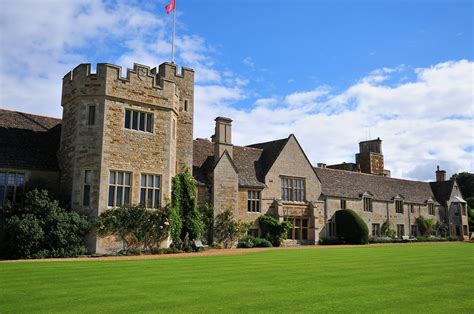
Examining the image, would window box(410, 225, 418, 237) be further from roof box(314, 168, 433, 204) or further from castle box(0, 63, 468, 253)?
castle box(0, 63, 468, 253)

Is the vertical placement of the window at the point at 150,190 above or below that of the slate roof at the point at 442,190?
below

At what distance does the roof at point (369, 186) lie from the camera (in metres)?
40.0

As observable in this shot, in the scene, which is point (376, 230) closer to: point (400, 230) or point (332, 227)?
point (400, 230)

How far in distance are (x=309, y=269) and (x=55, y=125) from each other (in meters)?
19.5

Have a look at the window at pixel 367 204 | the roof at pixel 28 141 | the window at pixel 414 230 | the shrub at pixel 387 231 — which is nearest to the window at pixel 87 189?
the roof at pixel 28 141

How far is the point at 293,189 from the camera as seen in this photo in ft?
115

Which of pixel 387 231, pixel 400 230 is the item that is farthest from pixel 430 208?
pixel 387 231

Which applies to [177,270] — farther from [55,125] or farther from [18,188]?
[55,125]

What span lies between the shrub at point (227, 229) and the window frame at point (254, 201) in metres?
2.47

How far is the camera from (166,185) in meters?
24.1

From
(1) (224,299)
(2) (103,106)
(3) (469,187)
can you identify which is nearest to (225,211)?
(2) (103,106)

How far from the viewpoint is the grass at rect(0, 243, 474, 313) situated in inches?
302

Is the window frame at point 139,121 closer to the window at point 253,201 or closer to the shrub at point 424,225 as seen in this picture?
the window at point 253,201

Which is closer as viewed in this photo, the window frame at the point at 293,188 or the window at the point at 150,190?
the window at the point at 150,190
